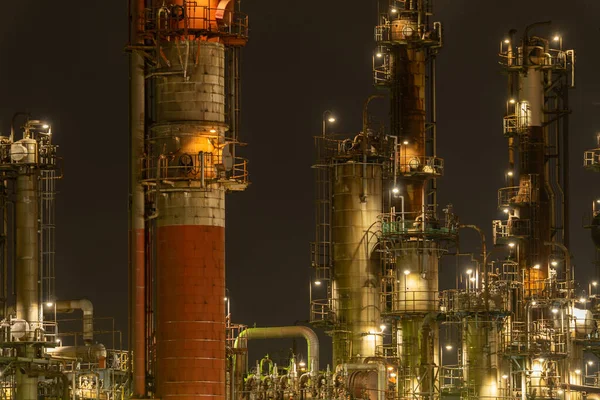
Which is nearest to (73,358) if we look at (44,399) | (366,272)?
(44,399)

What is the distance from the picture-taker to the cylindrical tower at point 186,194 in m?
64.9

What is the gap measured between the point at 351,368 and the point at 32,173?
50.1 feet

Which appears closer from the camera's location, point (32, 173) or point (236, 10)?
point (236, 10)

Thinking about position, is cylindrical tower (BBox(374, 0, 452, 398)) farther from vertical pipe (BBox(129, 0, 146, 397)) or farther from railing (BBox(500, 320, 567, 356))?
vertical pipe (BBox(129, 0, 146, 397))

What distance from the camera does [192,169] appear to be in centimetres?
6512

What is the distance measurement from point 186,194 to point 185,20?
5.88 metres

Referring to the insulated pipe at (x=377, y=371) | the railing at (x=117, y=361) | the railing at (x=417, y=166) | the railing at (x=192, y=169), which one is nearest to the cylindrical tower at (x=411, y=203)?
the railing at (x=417, y=166)

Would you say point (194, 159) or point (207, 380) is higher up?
point (194, 159)

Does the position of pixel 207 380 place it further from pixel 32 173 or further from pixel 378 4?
pixel 378 4

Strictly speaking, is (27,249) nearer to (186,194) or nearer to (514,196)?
(186,194)

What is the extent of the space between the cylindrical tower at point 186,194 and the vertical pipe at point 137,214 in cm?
16

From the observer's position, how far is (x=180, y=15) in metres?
65.7

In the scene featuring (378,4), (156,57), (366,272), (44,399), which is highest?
(378,4)

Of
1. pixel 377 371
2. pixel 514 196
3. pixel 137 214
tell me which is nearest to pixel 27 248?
pixel 137 214
